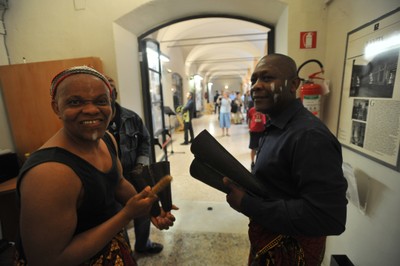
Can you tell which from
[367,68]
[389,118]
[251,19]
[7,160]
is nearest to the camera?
[389,118]

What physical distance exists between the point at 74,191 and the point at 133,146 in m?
1.23

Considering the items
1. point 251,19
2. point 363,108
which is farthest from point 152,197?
point 251,19

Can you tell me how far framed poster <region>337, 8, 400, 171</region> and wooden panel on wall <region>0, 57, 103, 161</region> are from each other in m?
2.30

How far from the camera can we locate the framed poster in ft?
3.44

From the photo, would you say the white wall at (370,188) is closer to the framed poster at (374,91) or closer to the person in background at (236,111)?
the framed poster at (374,91)

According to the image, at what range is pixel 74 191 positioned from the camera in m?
0.70

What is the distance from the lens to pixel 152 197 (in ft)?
2.74

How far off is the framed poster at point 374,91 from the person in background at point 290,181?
522 millimetres

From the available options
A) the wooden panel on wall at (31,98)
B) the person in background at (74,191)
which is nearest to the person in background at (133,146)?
the wooden panel on wall at (31,98)

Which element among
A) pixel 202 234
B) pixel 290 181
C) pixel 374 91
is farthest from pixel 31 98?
pixel 374 91

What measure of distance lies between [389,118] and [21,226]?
1.68 metres

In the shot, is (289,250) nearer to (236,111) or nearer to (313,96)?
(313,96)

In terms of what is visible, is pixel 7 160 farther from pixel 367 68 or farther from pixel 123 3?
pixel 367 68

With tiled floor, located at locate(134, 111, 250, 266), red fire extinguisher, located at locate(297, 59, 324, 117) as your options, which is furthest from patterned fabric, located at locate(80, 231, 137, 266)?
red fire extinguisher, located at locate(297, 59, 324, 117)
